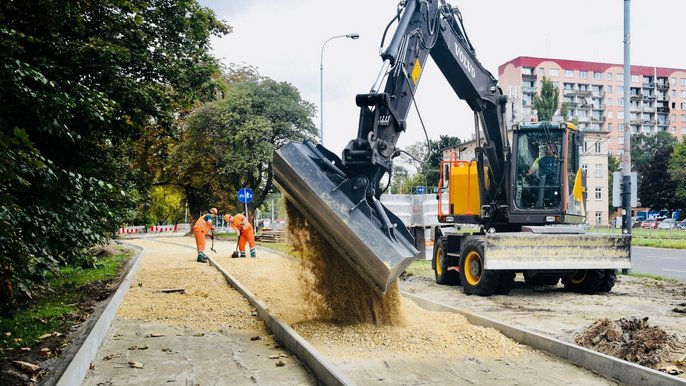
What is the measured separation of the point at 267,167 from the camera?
127 ft

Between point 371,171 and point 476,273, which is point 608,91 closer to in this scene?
point 476,273

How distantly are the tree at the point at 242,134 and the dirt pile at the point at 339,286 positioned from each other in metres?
29.5

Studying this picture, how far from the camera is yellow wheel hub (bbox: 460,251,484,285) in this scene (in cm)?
1139

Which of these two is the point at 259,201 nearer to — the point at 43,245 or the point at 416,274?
the point at 416,274

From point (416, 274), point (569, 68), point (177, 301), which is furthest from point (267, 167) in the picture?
point (569, 68)

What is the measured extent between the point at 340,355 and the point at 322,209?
5.07 ft

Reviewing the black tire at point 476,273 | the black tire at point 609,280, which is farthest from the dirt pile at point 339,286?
the black tire at point 609,280

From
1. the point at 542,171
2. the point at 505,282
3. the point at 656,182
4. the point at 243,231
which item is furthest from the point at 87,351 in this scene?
the point at 656,182

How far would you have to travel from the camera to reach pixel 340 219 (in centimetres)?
665

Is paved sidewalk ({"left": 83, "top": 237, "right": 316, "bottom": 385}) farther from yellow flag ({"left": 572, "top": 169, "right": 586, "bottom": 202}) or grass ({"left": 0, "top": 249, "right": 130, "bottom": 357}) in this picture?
yellow flag ({"left": 572, "top": 169, "right": 586, "bottom": 202})

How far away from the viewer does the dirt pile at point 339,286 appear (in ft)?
24.8

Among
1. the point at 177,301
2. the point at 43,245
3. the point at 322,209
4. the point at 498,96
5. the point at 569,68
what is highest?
the point at 569,68

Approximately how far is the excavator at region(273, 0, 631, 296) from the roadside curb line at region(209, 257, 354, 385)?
1043mm

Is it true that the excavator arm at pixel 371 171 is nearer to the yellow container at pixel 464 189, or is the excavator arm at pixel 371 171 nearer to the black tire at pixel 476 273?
the black tire at pixel 476 273
